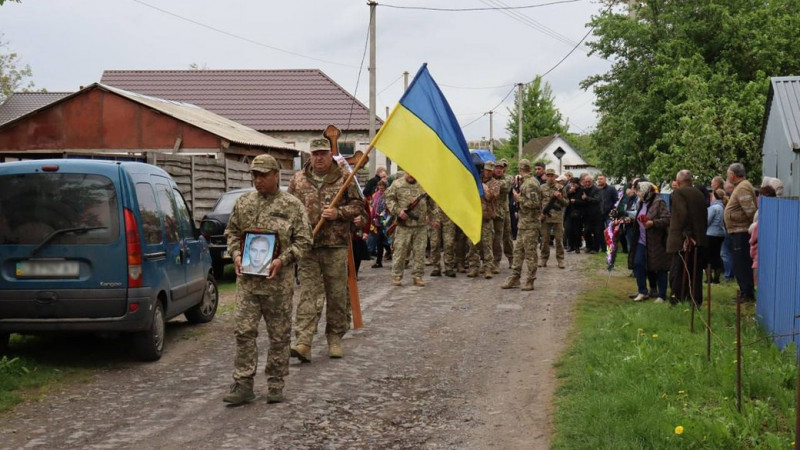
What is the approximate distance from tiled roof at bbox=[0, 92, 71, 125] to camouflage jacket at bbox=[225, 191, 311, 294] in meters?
44.1

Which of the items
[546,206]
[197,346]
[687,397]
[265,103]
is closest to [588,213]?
[546,206]

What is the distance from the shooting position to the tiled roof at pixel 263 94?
37.3 m

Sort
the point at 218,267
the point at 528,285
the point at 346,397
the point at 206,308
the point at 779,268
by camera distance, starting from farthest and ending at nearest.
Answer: the point at 218,267 → the point at 528,285 → the point at 206,308 → the point at 779,268 → the point at 346,397

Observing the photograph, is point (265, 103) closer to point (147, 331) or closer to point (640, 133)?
point (640, 133)

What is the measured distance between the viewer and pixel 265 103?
3891 cm

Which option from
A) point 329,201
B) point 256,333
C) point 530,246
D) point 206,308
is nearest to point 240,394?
point 256,333

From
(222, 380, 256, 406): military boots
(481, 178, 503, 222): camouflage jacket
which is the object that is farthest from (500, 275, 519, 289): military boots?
(222, 380, 256, 406): military boots

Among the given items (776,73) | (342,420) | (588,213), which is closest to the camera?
(342,420)

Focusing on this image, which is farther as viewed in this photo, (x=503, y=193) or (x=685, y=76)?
(x=685, y=76)

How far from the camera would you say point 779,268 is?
9.18 metres

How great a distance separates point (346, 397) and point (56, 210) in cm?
→ 328

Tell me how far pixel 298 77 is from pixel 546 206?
24.3 meters

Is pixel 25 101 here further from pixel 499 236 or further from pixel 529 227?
pixel 529 227

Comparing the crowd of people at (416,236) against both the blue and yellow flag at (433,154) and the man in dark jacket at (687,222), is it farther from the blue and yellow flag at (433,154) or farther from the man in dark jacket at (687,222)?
the blue and yellow flag at (433,154)
